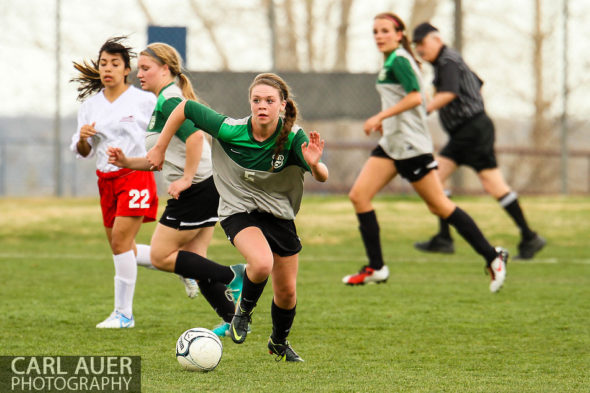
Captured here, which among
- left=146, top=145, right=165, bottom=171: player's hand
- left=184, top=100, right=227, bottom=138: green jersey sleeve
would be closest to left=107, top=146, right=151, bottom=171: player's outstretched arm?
left=146, top=145, right=165, bottom=171: player's hand

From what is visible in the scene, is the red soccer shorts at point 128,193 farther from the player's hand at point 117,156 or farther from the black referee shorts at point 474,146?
the black referee shorts at point 474,146

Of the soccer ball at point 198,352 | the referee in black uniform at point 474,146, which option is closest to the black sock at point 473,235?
the referee in black uniform at point 474,146

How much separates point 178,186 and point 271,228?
726 mm

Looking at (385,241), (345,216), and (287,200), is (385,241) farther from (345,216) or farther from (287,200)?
(287,200)

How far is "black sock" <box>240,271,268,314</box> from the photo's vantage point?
15.4 ft

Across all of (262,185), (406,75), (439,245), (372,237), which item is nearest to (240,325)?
(262,185)

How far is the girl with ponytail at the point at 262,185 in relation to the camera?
457cm

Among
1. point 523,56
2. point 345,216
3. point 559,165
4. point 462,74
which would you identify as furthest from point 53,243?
point 523,56

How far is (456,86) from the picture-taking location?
27.4 ft

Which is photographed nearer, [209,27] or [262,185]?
[262,185]

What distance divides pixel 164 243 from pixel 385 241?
6.87 meters

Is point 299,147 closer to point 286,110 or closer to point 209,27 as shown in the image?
point 286,110

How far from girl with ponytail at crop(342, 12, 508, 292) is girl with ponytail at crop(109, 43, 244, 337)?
6.09 ft

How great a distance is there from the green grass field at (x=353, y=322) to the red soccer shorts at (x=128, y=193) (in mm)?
695
